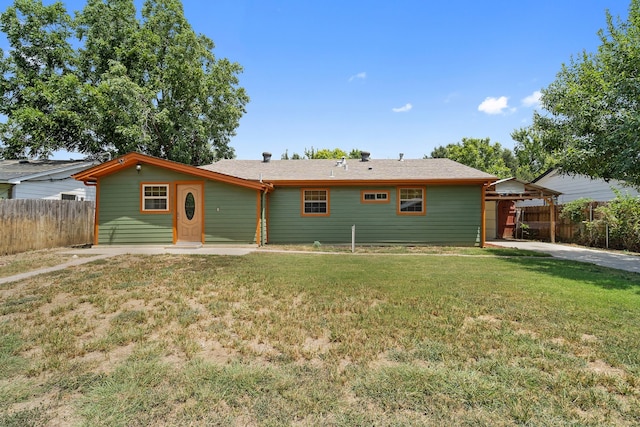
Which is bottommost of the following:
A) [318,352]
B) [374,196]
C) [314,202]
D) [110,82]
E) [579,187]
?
[318,352]

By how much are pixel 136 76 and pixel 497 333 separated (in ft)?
78.0

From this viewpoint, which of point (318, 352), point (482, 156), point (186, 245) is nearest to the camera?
point (318, 352)

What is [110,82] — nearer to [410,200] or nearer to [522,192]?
[410,200]

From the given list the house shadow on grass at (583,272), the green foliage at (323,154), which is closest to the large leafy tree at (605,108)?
the house shadow on grass at (583,272)

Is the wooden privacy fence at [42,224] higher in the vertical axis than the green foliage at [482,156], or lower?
lower

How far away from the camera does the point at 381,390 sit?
94.7 inches

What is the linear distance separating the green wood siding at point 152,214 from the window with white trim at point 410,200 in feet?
18.8

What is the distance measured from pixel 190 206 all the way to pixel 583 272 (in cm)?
1194

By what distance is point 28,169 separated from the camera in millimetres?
13875

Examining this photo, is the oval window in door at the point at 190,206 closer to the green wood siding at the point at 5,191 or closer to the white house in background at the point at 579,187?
the green wood siding at the point at 5,191

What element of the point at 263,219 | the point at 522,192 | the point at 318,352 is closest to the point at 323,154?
the point at 522,192

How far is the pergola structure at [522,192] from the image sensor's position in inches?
532

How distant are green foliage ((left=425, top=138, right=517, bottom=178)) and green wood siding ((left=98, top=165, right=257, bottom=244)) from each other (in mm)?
31663

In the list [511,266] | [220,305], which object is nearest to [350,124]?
[511,266]
